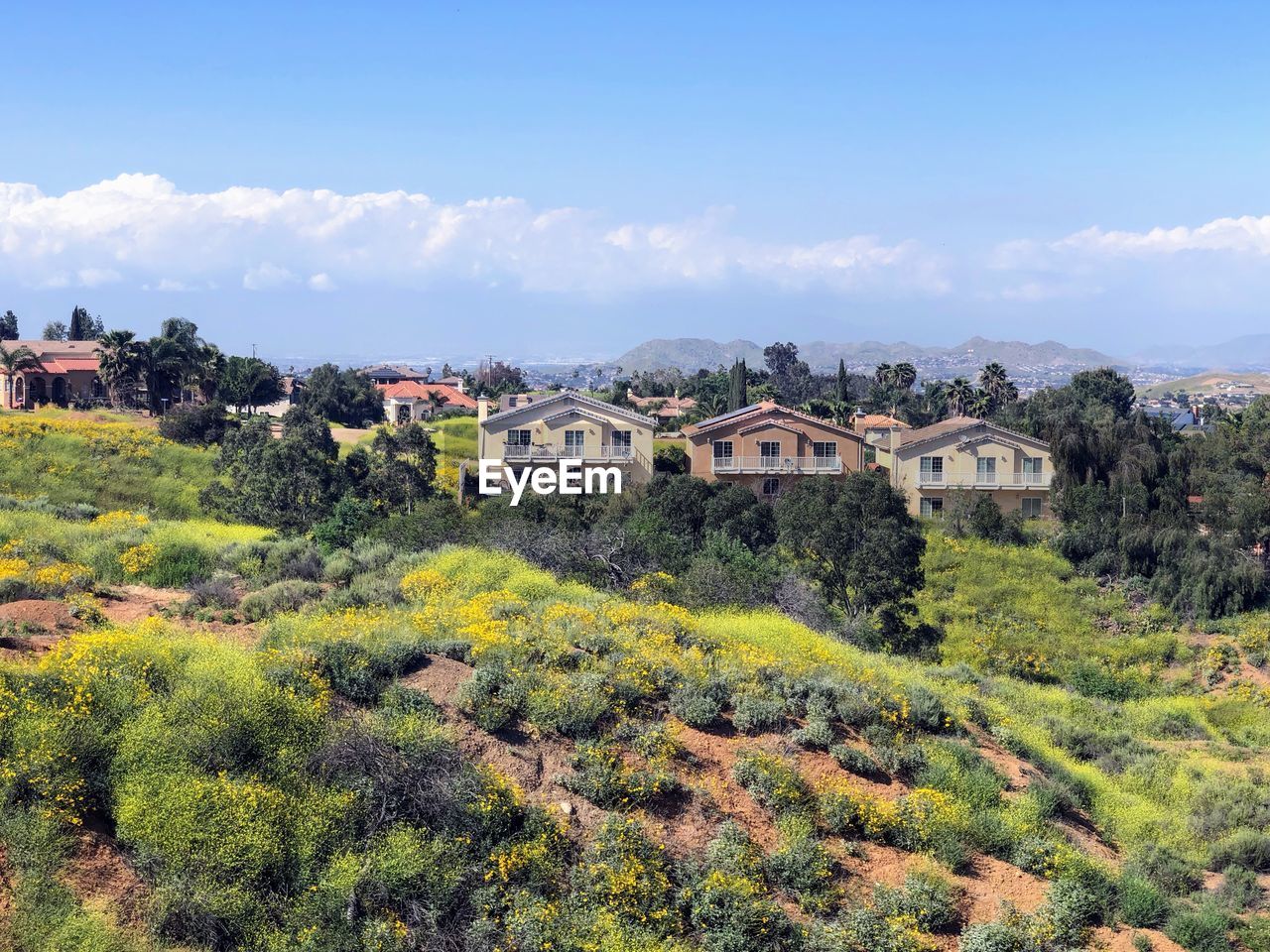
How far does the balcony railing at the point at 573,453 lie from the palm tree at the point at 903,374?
192 ft

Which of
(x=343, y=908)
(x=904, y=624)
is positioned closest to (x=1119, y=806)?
(x=343, y=908)

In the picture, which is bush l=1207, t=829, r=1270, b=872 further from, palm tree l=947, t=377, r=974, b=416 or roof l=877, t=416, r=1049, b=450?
palm tree l=947, t=377, r=974, b=416

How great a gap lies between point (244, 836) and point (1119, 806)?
46.0 ft

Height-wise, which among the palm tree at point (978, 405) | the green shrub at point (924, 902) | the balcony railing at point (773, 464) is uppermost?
the palm tree at point (978, 405)

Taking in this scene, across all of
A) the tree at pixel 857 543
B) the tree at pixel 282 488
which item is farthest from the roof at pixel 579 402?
the tree at pixel 857 543

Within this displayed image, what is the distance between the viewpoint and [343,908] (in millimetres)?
12398

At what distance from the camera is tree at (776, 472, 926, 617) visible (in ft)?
111

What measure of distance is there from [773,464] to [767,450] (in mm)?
672

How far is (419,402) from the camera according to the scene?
290 feet

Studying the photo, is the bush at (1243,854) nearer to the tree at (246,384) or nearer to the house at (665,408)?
the tree at (246,384)

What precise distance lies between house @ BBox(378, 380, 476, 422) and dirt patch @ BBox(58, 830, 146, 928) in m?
66.3

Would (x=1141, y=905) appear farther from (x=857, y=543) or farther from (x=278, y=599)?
(x=857, y=543)

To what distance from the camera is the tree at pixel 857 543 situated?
33688mm

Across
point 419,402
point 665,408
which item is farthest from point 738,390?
point 419,402
